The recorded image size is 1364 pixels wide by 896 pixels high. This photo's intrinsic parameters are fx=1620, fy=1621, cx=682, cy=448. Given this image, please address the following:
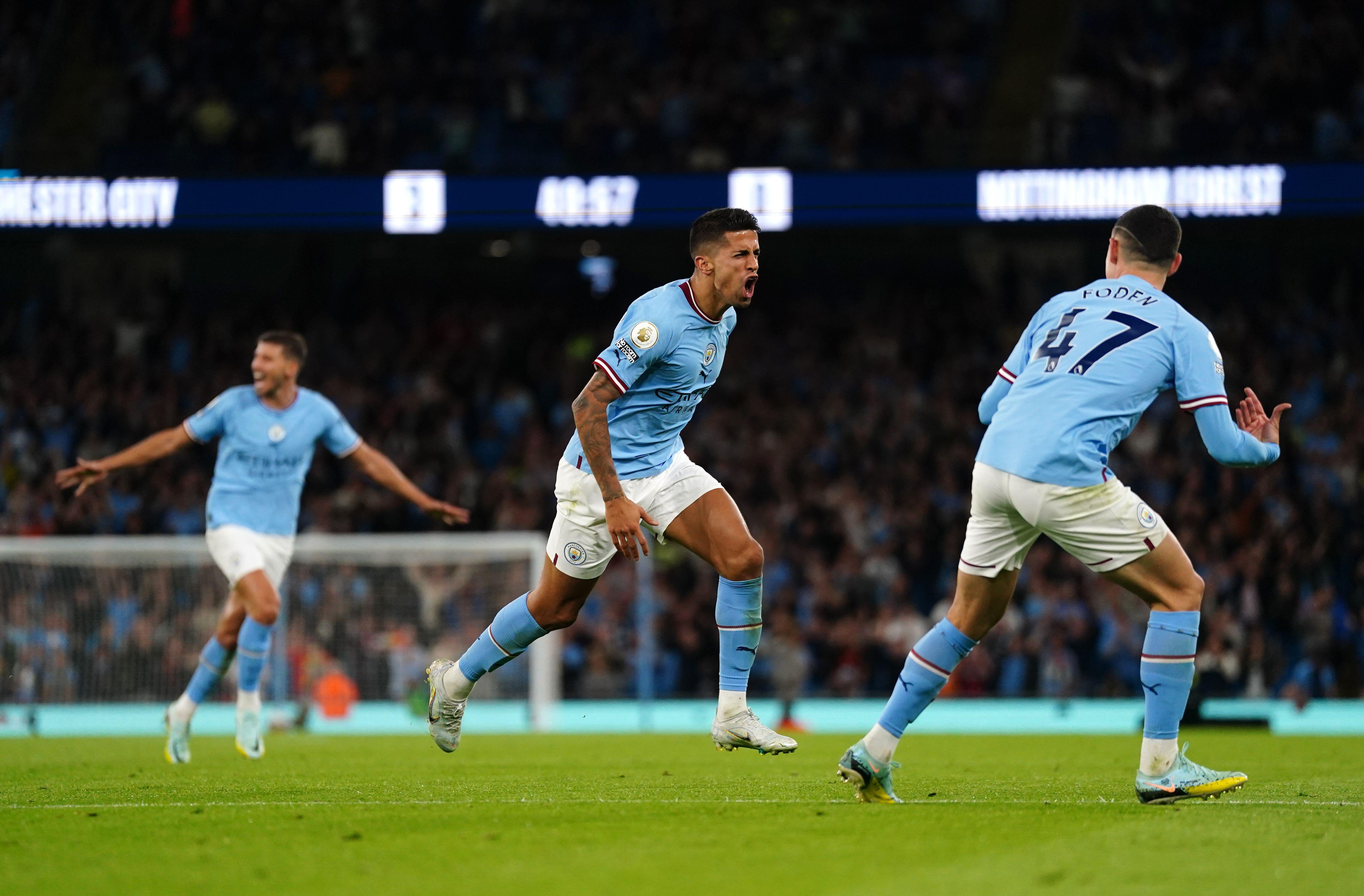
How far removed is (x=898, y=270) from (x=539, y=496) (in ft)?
23.2

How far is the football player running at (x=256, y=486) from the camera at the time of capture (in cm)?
1010

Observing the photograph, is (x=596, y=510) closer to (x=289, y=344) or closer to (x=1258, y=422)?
(x=1258, y=422)

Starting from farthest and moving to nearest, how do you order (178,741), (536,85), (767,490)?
(536,85), (767,490), (178,741)

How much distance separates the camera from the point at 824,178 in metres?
20.3

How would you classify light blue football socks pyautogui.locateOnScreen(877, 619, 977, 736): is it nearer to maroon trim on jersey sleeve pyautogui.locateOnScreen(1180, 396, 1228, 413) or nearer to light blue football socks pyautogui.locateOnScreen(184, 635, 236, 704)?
maroon trim on jersey sleeve pyautogui.locateOnScreen(1180, 396, 1228, 413)

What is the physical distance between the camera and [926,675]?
21.0 feet

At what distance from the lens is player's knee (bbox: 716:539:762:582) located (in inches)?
288

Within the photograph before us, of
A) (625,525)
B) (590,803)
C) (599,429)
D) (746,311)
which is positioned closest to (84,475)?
(599,429)

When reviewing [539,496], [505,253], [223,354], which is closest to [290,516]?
[539,496]

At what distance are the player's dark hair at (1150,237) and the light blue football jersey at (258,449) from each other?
18.2 feet

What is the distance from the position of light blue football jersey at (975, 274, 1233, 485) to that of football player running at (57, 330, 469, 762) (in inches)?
190

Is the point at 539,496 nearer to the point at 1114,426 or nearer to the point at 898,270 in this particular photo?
the point at 898,270

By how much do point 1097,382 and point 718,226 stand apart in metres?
1.97

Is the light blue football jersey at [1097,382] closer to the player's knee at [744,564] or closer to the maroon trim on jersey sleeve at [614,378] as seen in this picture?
the player's knee at [744,564]
